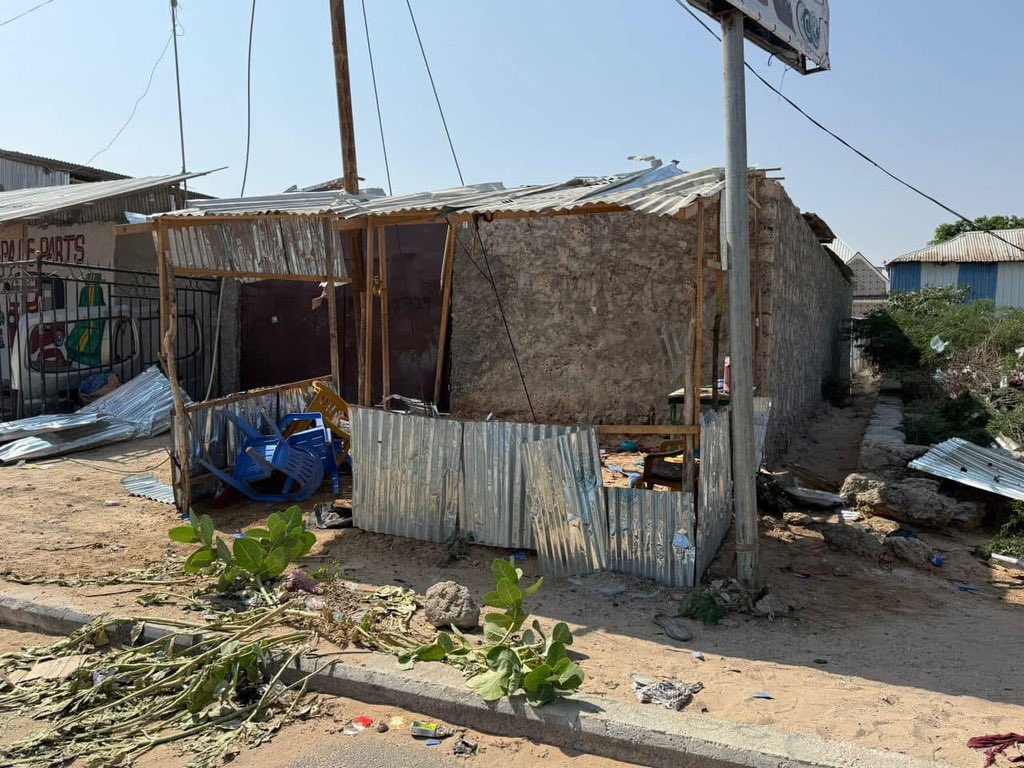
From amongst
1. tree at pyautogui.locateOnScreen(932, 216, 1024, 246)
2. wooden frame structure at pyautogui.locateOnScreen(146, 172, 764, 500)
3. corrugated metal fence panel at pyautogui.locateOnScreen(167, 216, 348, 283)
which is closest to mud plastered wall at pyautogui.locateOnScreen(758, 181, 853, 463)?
wooden frame structure at pyautogui.locateOnScreen(146, 172, 764, 500)

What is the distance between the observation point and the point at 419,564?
17.8 feet

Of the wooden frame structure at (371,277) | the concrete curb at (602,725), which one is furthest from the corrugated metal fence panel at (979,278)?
the concrete curb at (602,725)

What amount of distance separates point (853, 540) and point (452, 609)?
131 inches

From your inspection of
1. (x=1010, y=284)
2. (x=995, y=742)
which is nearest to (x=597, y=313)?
(x=995, y=742)

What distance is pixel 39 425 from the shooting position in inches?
373

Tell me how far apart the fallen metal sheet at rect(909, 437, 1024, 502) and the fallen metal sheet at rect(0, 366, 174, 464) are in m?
8.47

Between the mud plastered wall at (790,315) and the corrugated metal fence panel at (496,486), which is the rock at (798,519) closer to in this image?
the mud plastered wall at (790,315)

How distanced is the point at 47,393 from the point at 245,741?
930 cm

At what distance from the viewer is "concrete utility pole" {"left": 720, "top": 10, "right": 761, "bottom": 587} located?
466 cm

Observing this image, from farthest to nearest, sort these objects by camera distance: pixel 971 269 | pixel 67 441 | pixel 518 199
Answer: pixel 971 269
pixel 67 441
pixel 518 199

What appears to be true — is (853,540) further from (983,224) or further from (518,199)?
(983,224)

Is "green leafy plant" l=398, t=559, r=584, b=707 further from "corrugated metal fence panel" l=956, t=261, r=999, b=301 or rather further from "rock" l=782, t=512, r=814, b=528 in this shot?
"corrugated metal fence panel" l=956, t=261, r=999, b=301

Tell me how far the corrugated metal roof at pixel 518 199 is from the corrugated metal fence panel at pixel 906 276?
26.4 m

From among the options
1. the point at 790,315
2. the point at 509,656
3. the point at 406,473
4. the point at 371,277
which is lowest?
the point at 509,656
